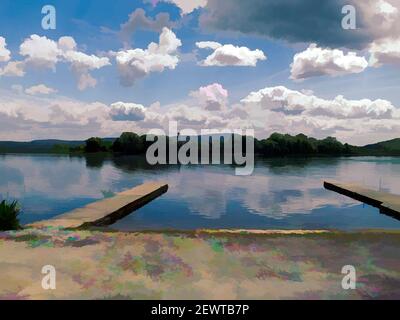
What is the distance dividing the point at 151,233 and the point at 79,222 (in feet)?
8.34

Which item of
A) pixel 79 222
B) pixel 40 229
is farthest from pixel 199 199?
pixel 40 229

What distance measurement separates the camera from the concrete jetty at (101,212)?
9.03m

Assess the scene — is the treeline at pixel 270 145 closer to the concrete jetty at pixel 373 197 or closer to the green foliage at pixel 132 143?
the green foliage at pixel 132 143

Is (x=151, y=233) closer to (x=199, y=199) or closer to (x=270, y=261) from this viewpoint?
(x=270, y=261)

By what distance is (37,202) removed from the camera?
66.0 ft

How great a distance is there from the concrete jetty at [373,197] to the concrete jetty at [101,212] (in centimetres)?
A: 784

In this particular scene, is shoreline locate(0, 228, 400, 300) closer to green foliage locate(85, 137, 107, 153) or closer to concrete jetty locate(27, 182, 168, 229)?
concrete jetty locate(27, 182, 168, 229)

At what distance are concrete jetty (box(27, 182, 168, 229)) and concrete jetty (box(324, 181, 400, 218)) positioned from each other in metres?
7.84

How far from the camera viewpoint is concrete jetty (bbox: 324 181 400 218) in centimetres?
1430

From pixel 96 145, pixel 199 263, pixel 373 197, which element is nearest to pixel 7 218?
pixel 199 263

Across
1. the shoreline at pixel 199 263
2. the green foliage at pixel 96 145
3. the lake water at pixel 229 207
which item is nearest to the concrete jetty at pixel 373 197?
the lake water at pixel 229 207

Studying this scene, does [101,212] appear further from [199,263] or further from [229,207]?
[229,207]

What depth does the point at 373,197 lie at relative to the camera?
17109 mm
